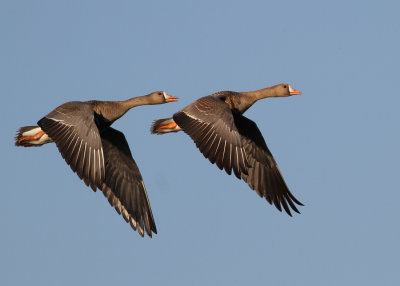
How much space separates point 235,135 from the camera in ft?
76.9

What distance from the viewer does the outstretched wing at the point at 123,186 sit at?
2652 cm

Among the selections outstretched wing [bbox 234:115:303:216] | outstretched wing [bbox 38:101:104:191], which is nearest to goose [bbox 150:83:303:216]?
outstretched wing [bbox 234:115:303:216]

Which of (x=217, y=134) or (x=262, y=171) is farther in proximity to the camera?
(x=262, y=171)

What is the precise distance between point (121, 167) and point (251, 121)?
163 inches

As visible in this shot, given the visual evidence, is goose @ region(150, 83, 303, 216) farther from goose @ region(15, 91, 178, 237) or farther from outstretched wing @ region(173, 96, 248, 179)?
goose @ region(15, 91, 178, 237)

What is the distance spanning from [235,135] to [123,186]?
4.74 meters

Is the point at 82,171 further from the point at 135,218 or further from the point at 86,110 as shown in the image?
the point at 135,218

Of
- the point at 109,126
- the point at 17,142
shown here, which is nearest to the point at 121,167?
the point at 109,126

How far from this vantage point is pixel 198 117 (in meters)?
24.1

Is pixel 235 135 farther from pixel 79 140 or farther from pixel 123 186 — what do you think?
pixel 123 186

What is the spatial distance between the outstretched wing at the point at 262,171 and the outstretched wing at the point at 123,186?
132 inches

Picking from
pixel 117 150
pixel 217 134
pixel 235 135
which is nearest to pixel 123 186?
pixel 117 150

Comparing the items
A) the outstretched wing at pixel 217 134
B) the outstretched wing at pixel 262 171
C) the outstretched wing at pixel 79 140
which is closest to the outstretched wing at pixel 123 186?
the outstretched wing at pixel 217 134

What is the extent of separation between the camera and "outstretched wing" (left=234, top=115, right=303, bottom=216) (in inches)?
1084
